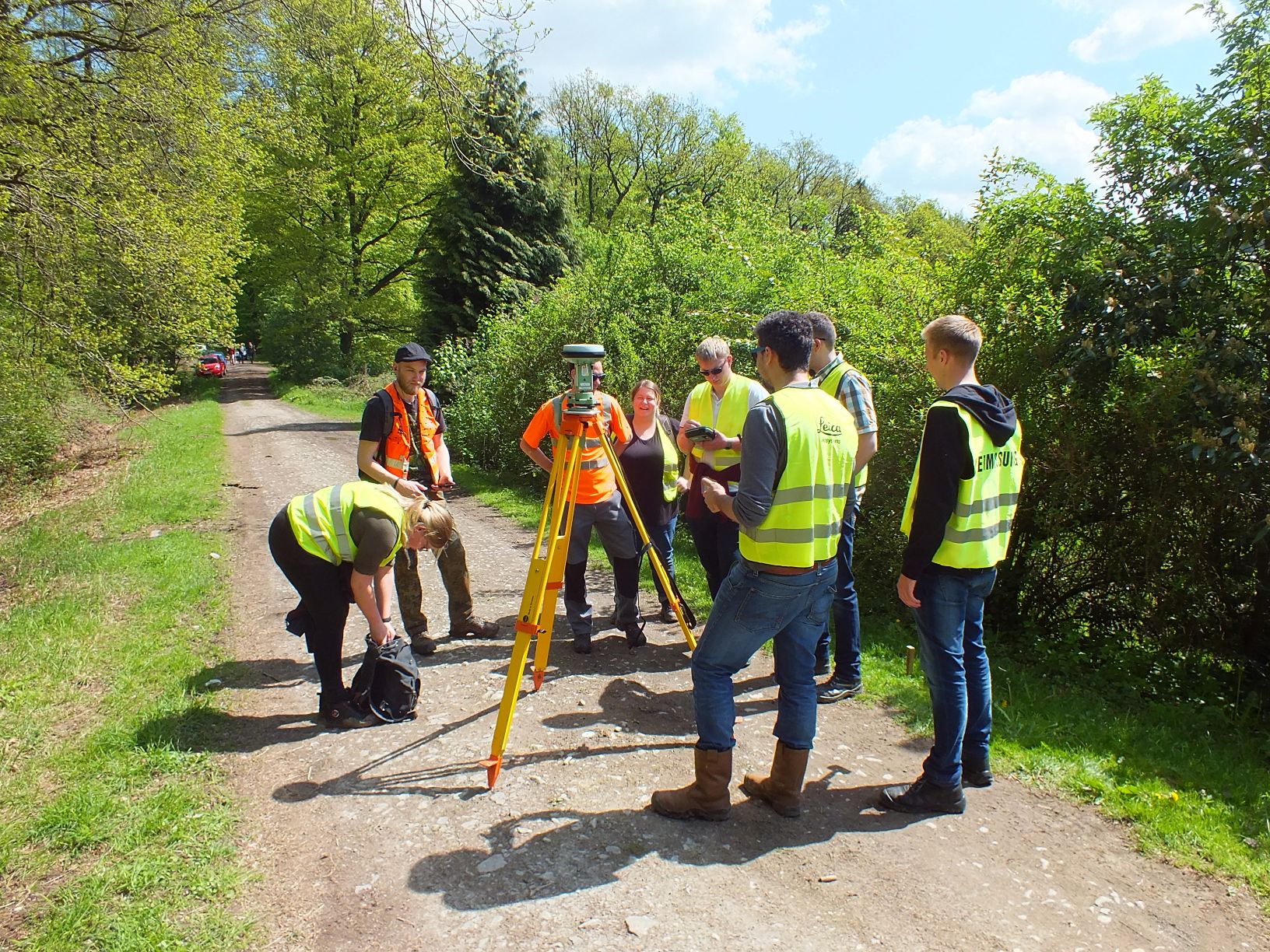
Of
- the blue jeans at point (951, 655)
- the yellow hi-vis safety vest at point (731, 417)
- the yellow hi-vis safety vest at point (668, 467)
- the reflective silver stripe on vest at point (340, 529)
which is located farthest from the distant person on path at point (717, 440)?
the reflective silver stripe on vest at point (340, 529)

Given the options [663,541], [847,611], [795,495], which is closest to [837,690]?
[847,611]

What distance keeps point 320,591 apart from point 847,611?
307cm

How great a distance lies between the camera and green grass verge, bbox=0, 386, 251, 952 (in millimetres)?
3059

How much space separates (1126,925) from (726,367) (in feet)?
11.5

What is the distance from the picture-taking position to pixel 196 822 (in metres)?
3.61

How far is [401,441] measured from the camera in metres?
5.44

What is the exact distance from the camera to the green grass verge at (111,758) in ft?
10.0

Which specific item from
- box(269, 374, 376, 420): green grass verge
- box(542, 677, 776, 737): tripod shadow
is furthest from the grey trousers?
box(269, 374, 376, 420): green grass verge

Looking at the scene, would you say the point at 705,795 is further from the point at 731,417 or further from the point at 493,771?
the point at 731,417

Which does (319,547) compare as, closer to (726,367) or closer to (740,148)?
(726,367)

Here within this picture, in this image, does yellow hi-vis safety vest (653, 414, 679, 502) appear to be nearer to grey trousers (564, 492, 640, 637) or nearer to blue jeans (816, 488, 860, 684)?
grey trousers (564, 492, 640, 637)

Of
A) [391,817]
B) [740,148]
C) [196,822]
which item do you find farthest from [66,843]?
[740,148]

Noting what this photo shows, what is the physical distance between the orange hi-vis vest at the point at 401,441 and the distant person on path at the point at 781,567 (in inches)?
101

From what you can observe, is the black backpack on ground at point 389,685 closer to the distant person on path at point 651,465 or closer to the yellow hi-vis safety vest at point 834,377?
the distant person on path at point 651,465
